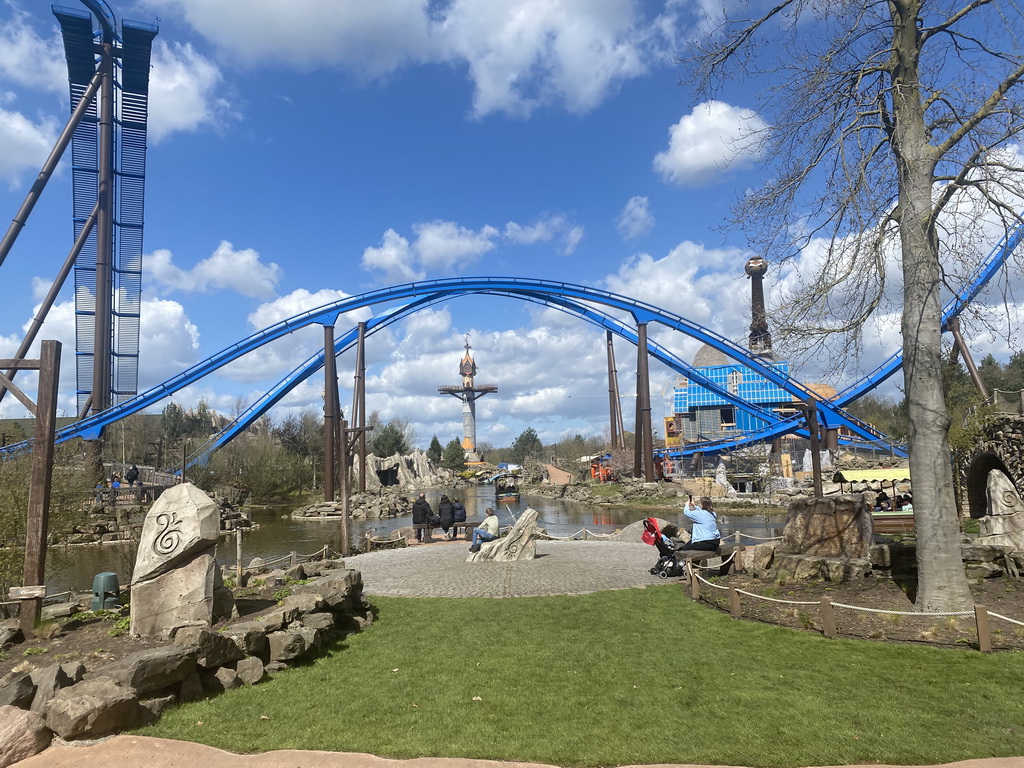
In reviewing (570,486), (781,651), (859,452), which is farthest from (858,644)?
(859,452)

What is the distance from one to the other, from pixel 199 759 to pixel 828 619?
5.94 metres

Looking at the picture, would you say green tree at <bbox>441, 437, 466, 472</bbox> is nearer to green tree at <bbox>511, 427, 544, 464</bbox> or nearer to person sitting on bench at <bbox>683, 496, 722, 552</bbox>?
green tree at <bbox>511, 427, 544, 464</bbox>

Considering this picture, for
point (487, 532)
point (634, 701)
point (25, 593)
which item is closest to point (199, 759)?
point (634, 701)

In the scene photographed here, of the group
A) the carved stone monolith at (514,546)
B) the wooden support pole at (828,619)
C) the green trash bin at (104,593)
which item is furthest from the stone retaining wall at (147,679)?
the carved stone monolith at (514,546)

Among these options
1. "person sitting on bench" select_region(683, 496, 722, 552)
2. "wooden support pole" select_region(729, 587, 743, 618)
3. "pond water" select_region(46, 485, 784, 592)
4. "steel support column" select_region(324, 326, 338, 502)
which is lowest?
"pond water" select_region(46, 485, 784, 592)

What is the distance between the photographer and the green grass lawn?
177 inches

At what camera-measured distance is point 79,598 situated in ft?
28.9

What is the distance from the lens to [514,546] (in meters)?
13.3

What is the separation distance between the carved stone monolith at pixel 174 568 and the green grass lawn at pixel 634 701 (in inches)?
62.9

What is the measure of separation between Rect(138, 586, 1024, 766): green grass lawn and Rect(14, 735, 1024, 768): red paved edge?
133 millimetres

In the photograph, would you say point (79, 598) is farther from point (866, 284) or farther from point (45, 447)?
point (866, 284)

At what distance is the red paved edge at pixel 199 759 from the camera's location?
4.32m

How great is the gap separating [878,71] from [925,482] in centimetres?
505

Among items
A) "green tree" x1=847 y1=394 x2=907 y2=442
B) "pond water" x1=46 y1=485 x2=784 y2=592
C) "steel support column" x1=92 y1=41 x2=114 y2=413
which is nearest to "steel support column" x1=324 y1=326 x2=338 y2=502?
"pond water" x1=46 y1=485 x2=784 y2=592
